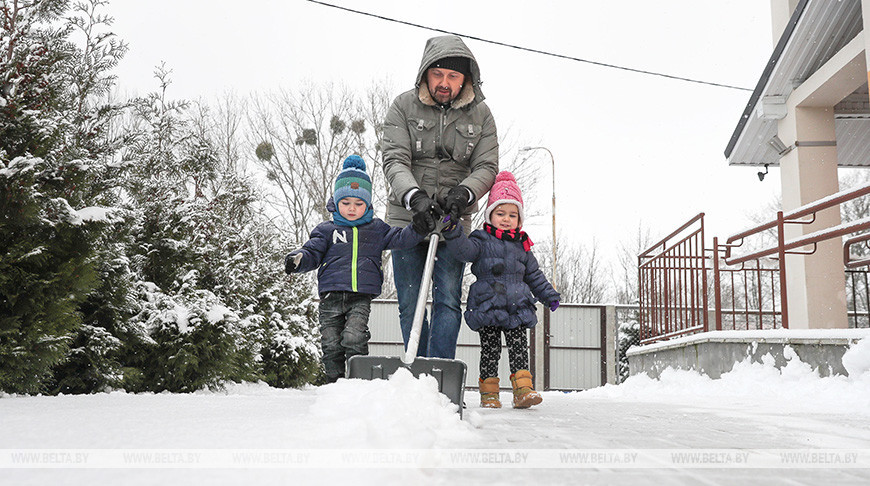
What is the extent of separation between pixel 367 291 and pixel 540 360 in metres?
13.4

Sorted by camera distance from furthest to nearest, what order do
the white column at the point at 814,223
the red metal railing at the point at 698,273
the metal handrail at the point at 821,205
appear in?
1. the white column at the point at 814,223
2. the red metal railing at the point at 698,273
3. the metal handrail at the point at 821,205

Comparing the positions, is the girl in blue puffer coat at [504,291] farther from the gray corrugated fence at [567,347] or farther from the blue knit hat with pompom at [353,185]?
the gray corrugated fence at [567,347]

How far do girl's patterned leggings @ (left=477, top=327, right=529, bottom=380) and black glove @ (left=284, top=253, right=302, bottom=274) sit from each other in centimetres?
114

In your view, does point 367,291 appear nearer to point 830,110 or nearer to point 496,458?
point 496,458

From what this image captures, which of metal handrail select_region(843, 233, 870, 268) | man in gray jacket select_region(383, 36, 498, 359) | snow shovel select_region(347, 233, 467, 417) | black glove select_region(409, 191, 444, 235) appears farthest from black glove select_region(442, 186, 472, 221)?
metal handrail select_region(843, 233, 870, 268)

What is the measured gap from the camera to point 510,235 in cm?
400

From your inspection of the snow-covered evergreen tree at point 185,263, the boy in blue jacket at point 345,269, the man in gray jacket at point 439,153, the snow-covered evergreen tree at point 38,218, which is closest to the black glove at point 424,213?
the man in gray jacket at point 439,153

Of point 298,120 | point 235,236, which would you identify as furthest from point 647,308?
point 298,120

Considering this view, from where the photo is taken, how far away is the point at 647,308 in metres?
9.42

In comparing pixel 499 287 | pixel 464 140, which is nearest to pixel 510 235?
pixel 499 287

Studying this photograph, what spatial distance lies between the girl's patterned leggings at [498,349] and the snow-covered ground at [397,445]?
29.1 inches

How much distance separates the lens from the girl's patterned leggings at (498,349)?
12.4ft

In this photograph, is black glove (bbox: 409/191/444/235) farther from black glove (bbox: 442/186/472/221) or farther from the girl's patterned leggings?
the girl's patterned leggings

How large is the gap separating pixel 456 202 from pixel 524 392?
115 centimetres
